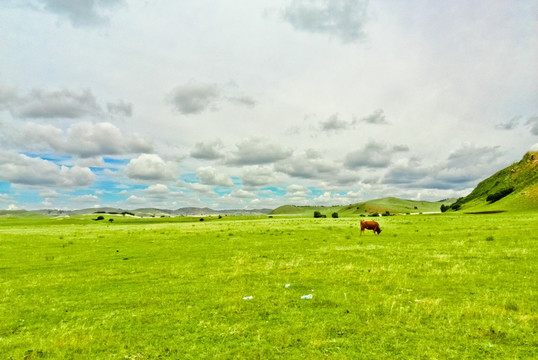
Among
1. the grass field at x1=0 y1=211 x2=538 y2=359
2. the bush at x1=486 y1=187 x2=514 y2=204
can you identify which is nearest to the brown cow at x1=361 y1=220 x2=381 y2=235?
the grass field at x1=0 y1=211 x2=538 y2=359

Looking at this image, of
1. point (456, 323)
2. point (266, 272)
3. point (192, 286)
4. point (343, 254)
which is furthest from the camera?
point (343, 254)

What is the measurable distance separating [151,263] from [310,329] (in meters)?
19.4

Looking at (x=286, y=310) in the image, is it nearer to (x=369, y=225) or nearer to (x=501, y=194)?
(x=369, y=225)

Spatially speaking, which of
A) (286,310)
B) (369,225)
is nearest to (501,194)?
(369,225)

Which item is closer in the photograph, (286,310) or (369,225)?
(286,310)

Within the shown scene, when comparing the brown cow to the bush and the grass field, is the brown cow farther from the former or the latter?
the bush

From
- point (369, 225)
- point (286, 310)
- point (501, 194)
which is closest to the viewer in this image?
point (286, 310)

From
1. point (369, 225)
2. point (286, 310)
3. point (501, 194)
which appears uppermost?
point (501, 194)

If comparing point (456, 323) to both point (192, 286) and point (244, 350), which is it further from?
point (192, 286)

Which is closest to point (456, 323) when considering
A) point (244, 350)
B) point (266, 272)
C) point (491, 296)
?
point (491, 296)

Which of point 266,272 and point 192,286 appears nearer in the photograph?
point 192,286

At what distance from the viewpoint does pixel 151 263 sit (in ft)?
84.7

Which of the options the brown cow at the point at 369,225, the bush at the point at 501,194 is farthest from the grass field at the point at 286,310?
the bush at the point at 501,194

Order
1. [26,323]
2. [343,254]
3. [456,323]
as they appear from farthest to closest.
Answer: [343,254], [26,323], [456,323]
